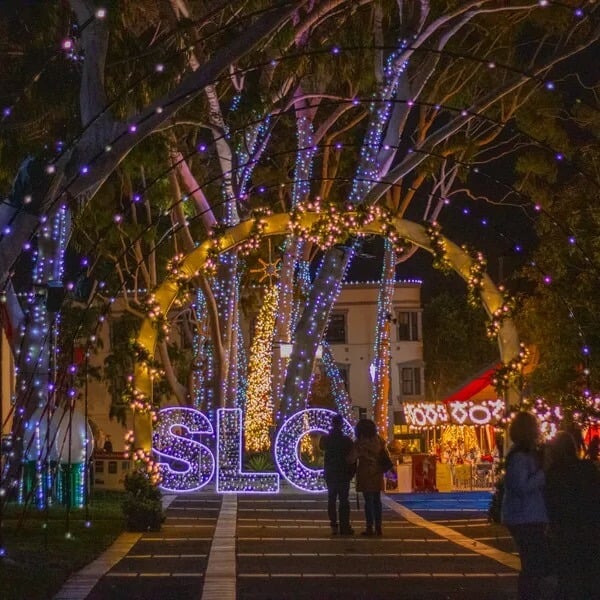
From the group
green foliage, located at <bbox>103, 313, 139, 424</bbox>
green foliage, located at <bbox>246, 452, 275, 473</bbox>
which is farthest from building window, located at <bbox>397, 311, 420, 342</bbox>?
green foliage, located at <bbox>246, 452, 275, 473</bbox>

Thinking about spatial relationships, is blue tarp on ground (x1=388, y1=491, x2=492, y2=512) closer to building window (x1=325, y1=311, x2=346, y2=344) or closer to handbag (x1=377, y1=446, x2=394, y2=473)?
handbag (x1=377, y1=446, x2=394, y2=473)

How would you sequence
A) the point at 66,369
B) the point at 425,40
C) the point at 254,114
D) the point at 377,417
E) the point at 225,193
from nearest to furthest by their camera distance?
the point at 66,369, the point at 254,114, the point at 425,40, the point at 225,193, the point at 377,417

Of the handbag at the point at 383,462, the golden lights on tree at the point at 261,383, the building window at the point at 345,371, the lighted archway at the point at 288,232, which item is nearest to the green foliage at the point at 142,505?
the lighted archway at the point at 288,232

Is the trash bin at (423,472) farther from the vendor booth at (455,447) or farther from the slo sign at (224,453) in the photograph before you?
the slo sign at (224,453)

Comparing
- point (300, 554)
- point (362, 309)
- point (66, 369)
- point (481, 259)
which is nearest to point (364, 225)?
point (481, 259)

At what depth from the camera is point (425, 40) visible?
26750 millimetres

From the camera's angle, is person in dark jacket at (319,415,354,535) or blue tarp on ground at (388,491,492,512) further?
blue tarp on ground at (388,491,492,512)

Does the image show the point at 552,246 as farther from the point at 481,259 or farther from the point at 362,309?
the point at 362,309

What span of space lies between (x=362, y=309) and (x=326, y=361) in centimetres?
1990

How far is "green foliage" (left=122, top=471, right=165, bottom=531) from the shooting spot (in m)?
17.6

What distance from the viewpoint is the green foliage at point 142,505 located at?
17.6 m

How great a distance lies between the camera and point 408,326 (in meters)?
60.1

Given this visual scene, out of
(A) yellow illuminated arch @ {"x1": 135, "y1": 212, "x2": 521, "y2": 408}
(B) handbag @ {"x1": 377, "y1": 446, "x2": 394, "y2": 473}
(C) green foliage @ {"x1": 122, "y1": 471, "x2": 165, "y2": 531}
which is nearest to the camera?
(B) handbag @ {"x1": 377, "y1": 446, "x2": 394, "y2": 473}

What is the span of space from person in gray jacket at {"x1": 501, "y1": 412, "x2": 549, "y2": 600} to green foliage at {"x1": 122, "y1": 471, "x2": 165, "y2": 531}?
31.2 feet
